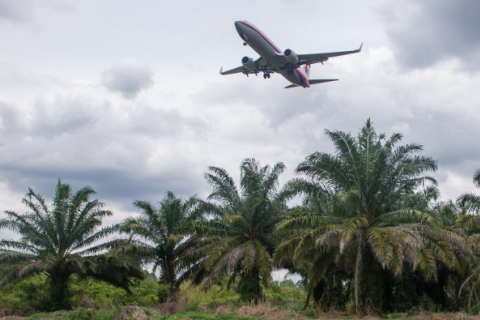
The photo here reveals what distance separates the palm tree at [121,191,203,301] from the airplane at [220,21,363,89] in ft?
31.6

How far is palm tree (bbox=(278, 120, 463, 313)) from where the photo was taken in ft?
64.3

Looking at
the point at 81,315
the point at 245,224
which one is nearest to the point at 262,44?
the point at 245,224

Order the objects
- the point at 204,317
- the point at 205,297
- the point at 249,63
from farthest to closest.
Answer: the point at 249,63, the point at 205,297, the point at 204,317

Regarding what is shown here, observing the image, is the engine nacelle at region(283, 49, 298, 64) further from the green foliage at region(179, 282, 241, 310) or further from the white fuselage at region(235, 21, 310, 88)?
the green foliage at region(179, 282, 241, 310)

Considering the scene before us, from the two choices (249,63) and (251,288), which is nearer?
(251,288)

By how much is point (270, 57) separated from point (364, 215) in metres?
13.9

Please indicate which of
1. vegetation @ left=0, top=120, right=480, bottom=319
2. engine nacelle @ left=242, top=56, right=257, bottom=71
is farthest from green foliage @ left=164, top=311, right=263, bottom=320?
engine nacelle @ left=242, top=56, right=257, bottom=71

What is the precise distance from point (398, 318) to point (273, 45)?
1843 cm

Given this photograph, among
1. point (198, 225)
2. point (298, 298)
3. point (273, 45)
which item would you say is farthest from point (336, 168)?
point (298, 298)

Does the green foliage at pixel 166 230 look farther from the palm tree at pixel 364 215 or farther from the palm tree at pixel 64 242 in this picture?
the palm tree at pixel 364 215

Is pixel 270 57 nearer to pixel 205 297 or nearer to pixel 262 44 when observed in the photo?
pixel 262 44

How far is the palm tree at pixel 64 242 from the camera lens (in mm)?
27359

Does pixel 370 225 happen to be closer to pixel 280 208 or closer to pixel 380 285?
pixel 380 285

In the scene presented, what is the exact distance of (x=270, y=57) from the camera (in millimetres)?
32250
